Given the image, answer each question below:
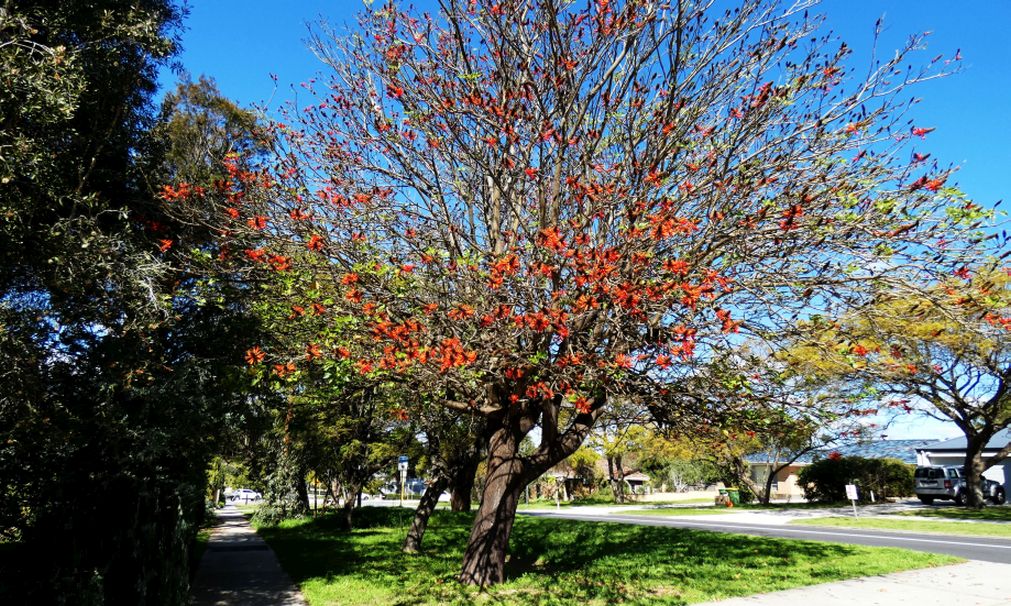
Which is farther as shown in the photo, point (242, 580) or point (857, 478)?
point (857, 478)

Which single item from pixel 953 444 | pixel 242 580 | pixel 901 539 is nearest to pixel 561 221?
pixel 242 580

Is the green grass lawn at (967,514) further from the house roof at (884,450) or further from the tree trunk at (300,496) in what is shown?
the tree trunk at (300,496)

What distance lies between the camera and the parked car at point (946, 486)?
29078 millimetres

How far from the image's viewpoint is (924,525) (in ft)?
61.2

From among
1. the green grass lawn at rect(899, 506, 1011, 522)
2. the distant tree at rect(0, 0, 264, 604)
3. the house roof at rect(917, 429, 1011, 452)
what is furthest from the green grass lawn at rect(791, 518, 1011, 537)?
the house roof at rect(917, 429, 1011, 452)

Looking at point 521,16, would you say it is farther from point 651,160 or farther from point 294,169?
point 294,169

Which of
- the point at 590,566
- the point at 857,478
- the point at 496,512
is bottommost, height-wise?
the point at 590,566

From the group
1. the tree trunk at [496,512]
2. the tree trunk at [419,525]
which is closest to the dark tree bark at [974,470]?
the tree trunk at [419,525]

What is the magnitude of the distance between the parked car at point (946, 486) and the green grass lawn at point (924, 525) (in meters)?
11.4

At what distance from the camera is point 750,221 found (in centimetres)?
736

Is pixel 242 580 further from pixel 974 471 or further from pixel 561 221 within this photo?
pixel 974 471

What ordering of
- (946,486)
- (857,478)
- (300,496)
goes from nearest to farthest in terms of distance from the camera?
(300,496) < (946,486) < (857,478)

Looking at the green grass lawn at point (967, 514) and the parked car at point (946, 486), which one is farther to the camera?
the parked car at point (946, 486)

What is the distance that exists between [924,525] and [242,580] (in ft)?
64.2
